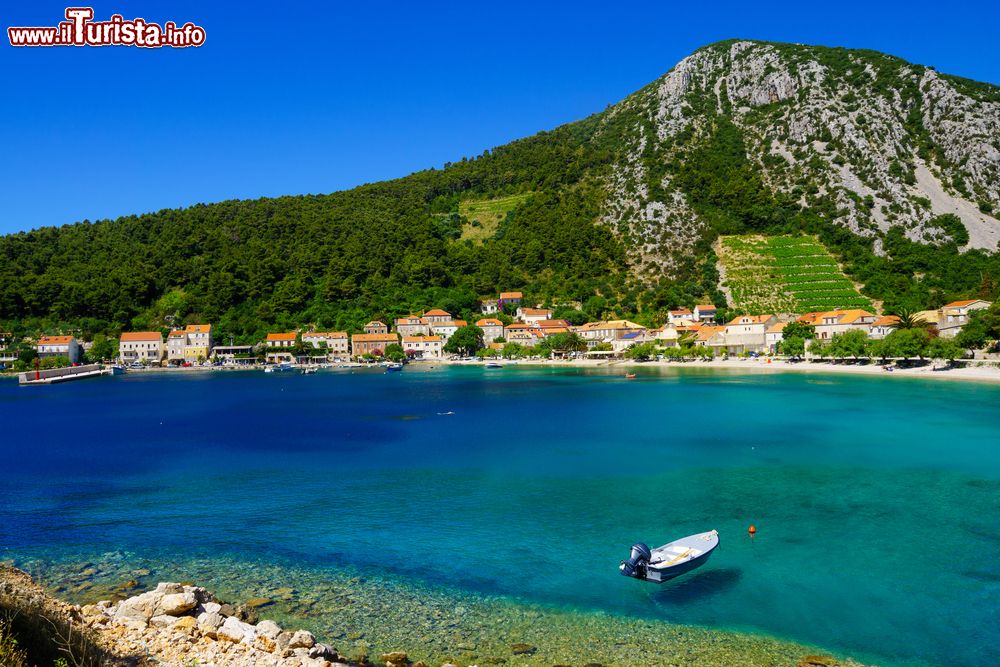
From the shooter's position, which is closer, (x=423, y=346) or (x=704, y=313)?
(x=704, y=313)

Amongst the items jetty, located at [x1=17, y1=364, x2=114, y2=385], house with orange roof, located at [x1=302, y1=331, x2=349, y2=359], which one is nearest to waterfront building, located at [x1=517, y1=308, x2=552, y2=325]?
house with orange roof, located at [x1=302, y1=331, x2=349, y2=359]

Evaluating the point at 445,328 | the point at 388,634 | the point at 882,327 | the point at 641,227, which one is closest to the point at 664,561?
the point at 388,634

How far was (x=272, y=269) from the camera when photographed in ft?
405

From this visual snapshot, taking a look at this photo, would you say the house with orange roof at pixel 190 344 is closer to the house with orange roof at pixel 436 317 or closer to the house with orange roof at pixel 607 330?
the house with orange roof at pixel 436 317

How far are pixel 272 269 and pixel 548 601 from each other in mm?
119058

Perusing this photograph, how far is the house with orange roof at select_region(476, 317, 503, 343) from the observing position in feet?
361

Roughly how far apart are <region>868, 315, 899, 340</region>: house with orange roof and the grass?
8003 cm

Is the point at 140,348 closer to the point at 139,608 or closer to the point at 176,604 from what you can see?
the point at 139,608

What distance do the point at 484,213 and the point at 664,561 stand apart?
13758cm

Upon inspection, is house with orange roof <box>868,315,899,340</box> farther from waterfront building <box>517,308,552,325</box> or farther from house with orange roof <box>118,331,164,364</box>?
house with orange roof <box>118,331,164,364</box>

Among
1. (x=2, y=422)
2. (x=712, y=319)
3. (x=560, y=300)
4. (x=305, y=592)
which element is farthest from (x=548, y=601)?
(x=560, y=300)

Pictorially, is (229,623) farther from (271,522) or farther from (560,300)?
(560,300)

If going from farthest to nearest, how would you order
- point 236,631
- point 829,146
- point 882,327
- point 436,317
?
point 829,146
point 436,317
point 882,327
point 236,631

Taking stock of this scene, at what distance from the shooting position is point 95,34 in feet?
62.9
